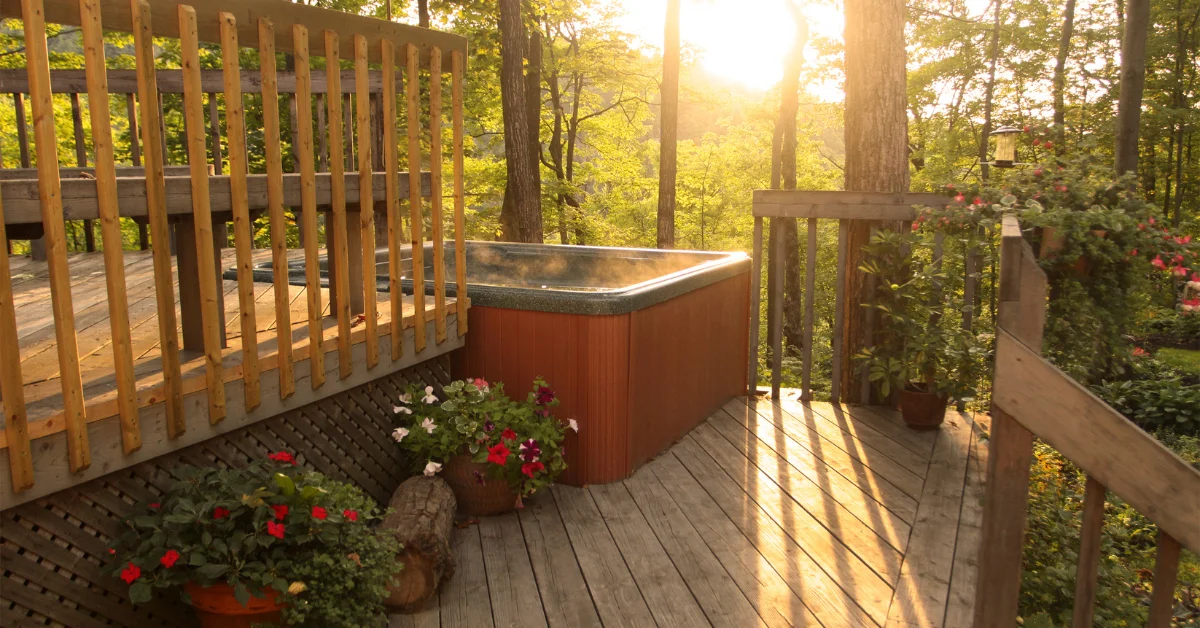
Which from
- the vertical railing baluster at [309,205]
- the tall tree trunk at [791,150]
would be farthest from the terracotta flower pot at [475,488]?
the tall tree trunk at [791,150]

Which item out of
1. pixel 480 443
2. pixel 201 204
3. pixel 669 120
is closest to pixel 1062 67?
pixel 669 120

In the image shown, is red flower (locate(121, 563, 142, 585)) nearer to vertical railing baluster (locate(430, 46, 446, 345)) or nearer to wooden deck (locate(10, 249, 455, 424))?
wooden deck (locate(10, 249, 455, 424))

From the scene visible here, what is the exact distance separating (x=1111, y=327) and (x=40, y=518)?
351 cm

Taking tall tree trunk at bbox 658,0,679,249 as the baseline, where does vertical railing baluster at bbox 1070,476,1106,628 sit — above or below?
below

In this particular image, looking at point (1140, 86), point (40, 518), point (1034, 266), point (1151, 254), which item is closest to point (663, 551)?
point (1034, 266)

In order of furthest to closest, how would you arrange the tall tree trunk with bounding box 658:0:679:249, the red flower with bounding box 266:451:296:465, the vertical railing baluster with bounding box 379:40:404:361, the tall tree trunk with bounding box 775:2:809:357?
1. the tall tree trunk with bounding box 775:2:809:357
2. the tall tree trunk with bounding box 658:0:679:249
3. the vertical railing baluster with bounding box 379:40:404:361
4. the red flower with bounding box 266:451:296:465

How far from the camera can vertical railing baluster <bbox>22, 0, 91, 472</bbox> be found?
1.65 m

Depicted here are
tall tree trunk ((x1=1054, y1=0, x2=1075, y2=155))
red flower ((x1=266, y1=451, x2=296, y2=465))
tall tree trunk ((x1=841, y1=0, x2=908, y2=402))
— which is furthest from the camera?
tall tree trunk ((x1=1054, y1=0, x2=1075, y2=155))

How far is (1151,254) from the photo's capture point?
3.24 meters

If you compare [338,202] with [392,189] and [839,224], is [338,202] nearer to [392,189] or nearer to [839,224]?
[392,189]

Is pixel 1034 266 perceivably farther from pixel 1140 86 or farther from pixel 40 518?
pixel 1140 86

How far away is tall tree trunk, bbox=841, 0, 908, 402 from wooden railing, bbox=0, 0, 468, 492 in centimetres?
232

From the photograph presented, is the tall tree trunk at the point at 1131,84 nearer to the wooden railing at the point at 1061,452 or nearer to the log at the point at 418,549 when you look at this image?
the wooden railing at the point at 1061,452

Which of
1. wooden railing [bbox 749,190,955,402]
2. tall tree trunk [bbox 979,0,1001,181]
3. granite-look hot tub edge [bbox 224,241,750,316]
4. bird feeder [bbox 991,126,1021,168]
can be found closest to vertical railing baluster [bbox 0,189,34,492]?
granite-look hot tub edge [bbox 224,241,750,316]
